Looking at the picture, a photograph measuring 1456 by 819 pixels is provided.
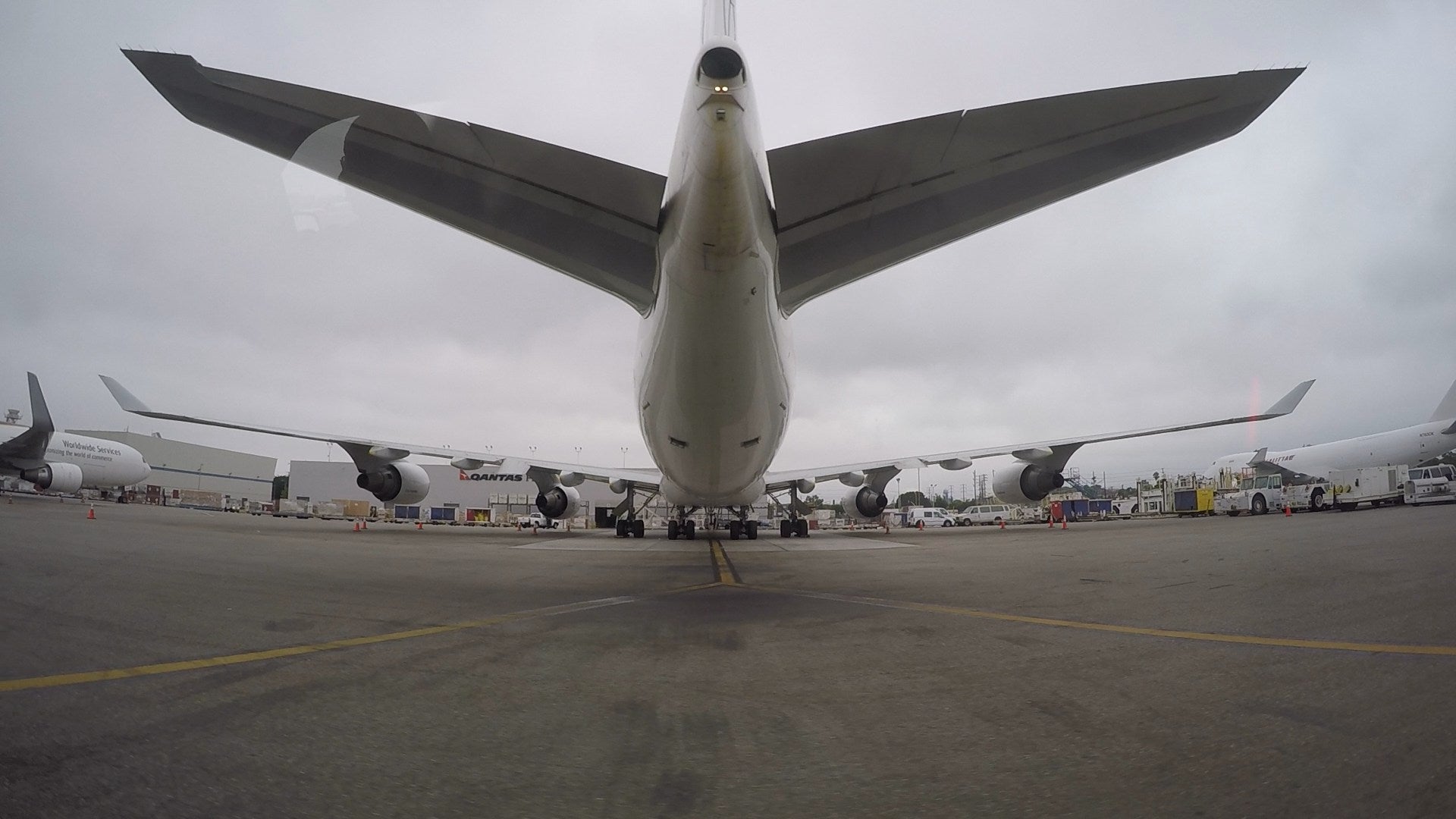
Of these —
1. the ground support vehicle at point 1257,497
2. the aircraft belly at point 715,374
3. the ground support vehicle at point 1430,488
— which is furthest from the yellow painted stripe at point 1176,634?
the ground support vehicle at point 1430,488

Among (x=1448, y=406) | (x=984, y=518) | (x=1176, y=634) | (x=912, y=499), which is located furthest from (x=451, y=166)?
(x=912, y=499)

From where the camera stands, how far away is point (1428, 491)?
23875 mm

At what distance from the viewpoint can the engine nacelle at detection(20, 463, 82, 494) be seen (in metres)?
29.5

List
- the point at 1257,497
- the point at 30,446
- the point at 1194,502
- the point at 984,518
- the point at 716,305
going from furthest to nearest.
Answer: the point at 984,518 → the point at 1194,502 → the point at 1257,497 → the point at 30,446 → the point at 716,305

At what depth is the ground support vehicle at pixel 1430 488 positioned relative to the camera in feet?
77.6

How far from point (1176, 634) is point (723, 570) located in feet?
21.7

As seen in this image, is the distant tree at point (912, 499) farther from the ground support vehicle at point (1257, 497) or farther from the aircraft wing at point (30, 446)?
the aircraft wing at point (30, 446)

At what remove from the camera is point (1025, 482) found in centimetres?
1811

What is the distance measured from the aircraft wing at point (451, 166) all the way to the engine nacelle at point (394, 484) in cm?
1450

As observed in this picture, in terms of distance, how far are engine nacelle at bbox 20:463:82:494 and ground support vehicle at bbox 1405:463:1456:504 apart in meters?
57.5

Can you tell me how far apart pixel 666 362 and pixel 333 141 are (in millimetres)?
3039

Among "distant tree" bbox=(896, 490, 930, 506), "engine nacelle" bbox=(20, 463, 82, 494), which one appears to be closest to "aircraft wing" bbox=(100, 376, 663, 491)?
"engine nacelle" bbox=(20, 463, 82, 494)

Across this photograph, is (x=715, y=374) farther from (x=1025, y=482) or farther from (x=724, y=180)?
(x=1025, y=482)

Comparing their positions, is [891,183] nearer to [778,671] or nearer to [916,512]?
[778,671]
